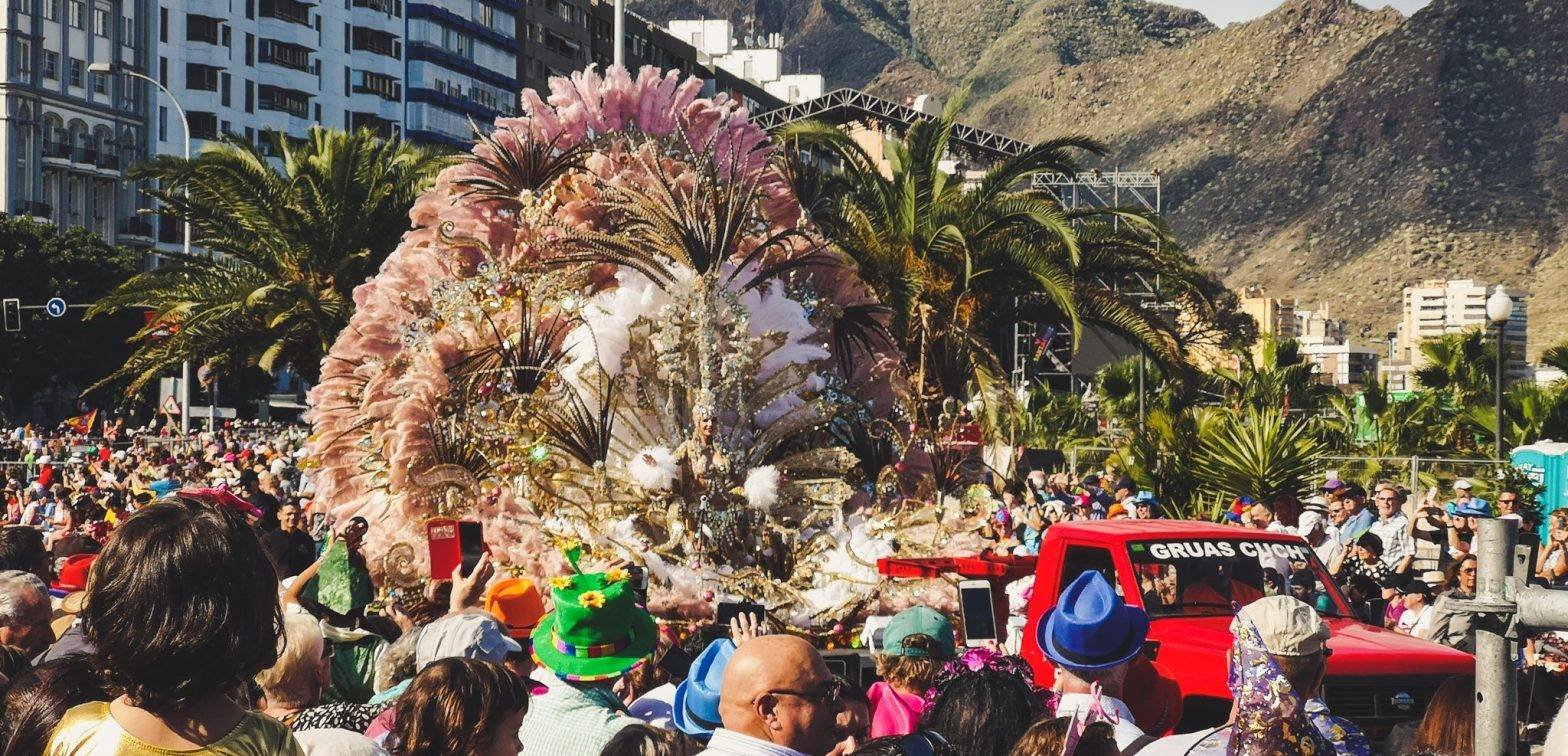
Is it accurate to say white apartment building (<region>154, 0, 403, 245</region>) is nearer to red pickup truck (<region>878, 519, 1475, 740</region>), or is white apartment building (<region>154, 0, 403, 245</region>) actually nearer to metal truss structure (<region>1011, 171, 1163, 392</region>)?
metal truss structure (<region>1011, 171, 1163, 392</region>)

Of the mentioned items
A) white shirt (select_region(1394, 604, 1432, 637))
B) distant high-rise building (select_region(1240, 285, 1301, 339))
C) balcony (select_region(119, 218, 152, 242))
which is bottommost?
white shirt (select_region(1394, 604, 1432, 637))

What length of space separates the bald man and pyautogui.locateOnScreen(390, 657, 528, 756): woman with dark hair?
54 cm

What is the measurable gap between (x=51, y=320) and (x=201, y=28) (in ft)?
73.7

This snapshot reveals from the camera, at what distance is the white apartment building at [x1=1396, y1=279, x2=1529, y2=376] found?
12685 centimetres

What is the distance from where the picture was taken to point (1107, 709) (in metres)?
5.93

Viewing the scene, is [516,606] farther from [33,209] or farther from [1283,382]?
[33,209]

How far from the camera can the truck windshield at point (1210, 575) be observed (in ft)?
32.1

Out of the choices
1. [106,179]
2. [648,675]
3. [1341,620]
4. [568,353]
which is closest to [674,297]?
[568,353]

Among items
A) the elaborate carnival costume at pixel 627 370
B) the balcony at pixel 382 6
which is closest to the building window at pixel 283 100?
the balcony at pixel 382 6

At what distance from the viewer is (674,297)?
13.5 meters

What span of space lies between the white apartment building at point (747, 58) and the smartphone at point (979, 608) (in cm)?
10497

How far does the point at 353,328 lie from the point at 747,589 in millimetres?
6015

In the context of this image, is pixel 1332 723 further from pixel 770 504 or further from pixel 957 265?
pixel 957 265

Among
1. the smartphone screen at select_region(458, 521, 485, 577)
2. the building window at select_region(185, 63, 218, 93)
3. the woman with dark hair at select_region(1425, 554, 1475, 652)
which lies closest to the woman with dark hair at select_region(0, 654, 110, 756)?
the smartphone screen at select_region(458, 521, 485, 577)
